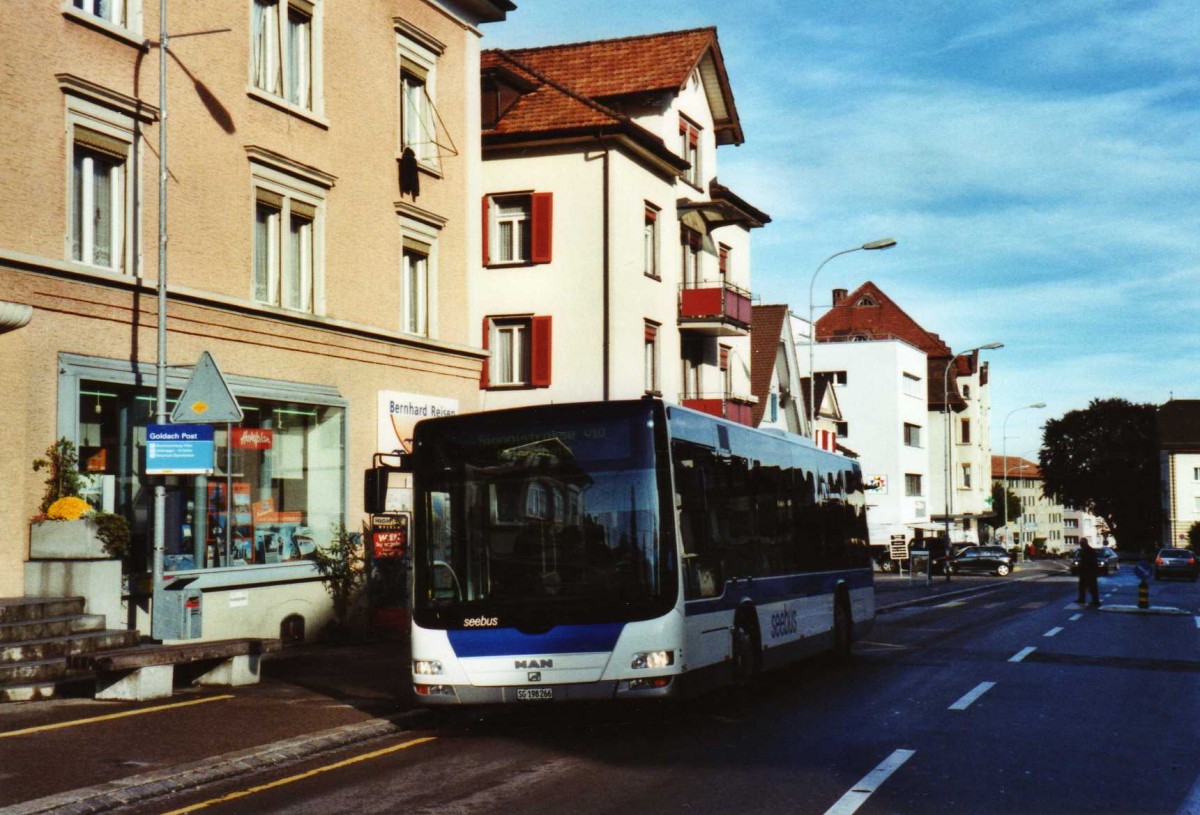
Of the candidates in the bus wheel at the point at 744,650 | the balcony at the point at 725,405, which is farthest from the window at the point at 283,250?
the balcony at the point at 725,405

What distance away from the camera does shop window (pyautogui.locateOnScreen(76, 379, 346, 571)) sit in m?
17.6

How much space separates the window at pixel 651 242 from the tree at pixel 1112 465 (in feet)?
245

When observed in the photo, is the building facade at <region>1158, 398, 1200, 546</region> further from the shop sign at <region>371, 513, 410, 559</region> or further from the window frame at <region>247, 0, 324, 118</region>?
the window frame at <region>247, 0, 324, 118</region>

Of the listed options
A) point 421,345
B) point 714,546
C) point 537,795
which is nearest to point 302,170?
point 421,345

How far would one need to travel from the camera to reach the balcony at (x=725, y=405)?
40.2m

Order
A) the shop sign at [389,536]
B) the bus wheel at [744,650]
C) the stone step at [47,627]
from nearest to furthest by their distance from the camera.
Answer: the bus wheel at [744,650] < the stone step at [47,627] < the shop sign at [389,536]

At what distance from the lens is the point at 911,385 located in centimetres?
8650

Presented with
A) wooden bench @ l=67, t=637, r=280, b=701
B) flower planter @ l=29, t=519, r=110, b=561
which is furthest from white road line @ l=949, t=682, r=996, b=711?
flower planter @ l=29, t=519, r=110, b=561

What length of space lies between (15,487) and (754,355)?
135 feet

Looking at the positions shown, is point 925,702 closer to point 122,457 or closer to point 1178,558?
point 122,457

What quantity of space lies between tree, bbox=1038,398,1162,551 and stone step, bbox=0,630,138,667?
96.5 metres

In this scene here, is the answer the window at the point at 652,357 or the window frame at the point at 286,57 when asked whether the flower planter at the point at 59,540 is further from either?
the window at the point at 652,357

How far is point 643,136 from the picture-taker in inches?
→ 1387

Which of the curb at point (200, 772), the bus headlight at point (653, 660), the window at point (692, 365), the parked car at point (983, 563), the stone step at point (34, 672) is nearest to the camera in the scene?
the curb at point (200, 772)
